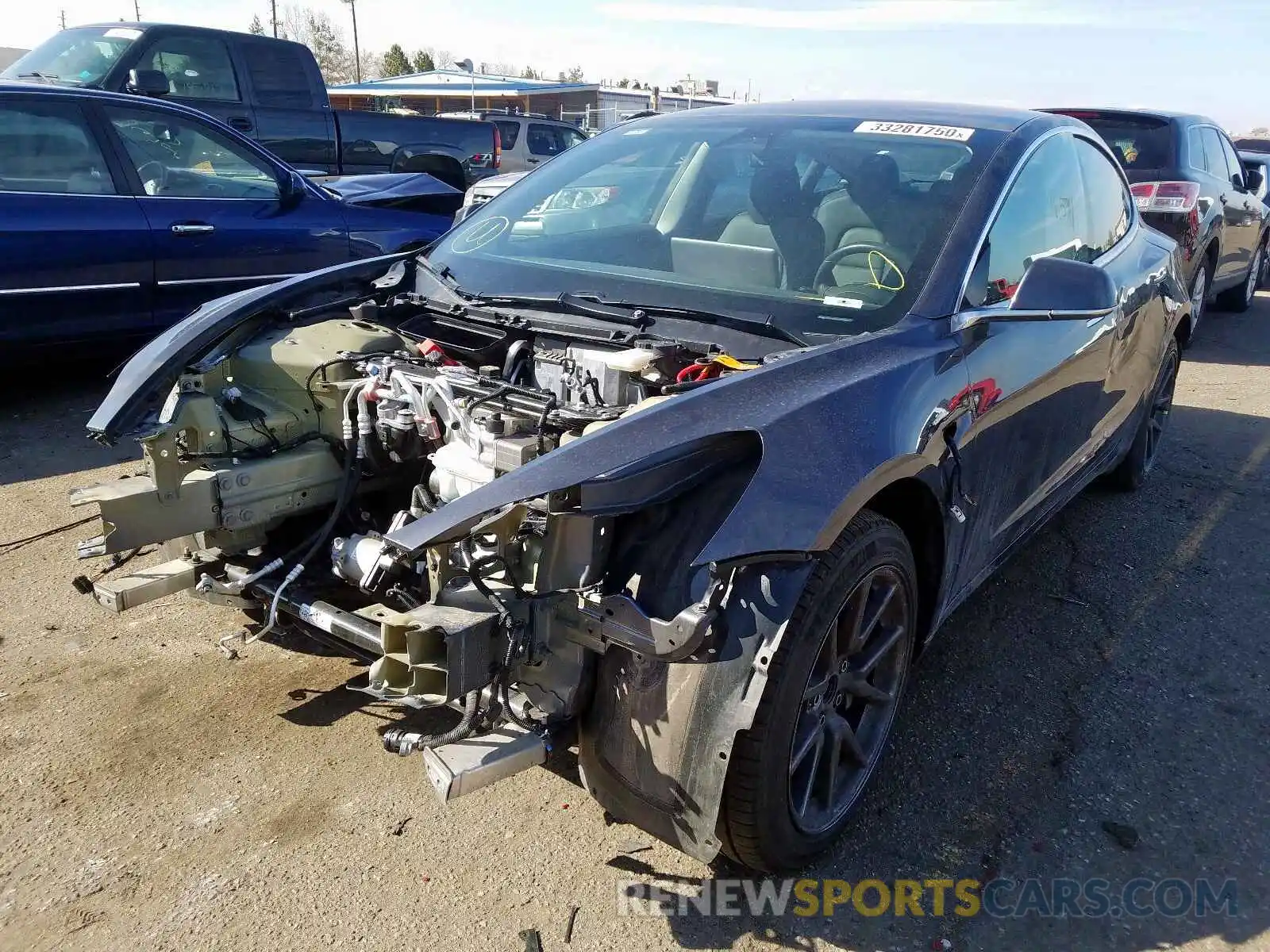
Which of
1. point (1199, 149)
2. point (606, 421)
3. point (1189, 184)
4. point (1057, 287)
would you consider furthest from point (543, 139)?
point (606, 421)

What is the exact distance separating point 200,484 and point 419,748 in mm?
1054

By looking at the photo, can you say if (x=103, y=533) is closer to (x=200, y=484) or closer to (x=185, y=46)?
(x=200, y=484)

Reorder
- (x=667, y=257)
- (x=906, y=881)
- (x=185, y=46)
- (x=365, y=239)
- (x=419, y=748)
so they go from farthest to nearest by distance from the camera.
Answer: (x=185, y=46)
(x=365, y=239)
(x=667, y=257)
(x=906, y=881)
(x=419, y=748)

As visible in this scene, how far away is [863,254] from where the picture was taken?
2842 mm

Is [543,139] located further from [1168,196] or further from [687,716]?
[687,716]

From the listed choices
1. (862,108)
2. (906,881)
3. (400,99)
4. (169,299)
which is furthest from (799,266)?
(400,99)

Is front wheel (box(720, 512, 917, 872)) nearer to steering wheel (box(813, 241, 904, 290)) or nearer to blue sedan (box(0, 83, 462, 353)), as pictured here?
steering wheel (box(813, 241, 904, 290))

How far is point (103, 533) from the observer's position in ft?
8.39

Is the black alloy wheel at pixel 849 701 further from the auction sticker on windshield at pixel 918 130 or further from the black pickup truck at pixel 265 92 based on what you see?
the black pickup truck at pixel 265 92

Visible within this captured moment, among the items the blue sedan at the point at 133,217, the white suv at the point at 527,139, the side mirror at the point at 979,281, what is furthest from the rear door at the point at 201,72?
the side mirror at the point at 979,281

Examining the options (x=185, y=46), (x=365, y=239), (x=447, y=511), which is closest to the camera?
(x=447, y=511)

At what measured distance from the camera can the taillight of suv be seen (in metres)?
7.55

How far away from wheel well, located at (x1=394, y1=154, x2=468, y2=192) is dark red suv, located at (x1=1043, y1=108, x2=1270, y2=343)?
6.00m

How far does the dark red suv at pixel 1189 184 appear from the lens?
758cm
